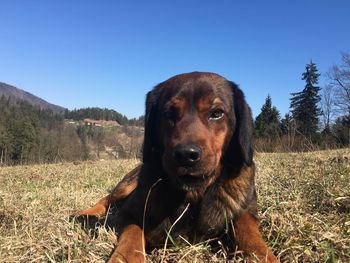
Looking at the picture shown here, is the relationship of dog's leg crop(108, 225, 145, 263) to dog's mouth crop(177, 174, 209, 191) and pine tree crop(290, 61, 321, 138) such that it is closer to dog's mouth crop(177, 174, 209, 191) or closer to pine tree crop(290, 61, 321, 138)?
dog's mouth crop(177, 174, 209, 191)

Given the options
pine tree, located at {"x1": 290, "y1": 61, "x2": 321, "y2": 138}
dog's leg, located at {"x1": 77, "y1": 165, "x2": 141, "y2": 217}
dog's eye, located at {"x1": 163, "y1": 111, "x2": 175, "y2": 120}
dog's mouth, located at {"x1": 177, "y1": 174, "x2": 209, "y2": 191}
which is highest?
pine tree, located at {"x1": 290, "y1": 61, "x2": 321, "y2": 138}

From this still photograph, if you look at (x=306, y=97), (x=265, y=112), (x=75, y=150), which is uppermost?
(x=306, y=97)

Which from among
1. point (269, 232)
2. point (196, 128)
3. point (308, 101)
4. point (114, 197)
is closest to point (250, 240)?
point (269, 232)

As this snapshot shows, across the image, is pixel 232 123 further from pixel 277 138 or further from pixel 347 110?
pixel 347 110

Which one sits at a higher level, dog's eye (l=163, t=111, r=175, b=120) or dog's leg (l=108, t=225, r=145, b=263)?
dog's eye (l=163, t=111, r=175, b=120)

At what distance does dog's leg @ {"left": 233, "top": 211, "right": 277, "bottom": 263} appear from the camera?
2488 millimetres

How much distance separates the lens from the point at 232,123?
3.53 meters

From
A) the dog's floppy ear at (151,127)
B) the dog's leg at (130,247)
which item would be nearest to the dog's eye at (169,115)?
the dog's floppy ear at (151,127)

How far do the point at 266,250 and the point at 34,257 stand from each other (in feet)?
5.36

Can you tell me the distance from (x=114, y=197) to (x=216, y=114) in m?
2.32

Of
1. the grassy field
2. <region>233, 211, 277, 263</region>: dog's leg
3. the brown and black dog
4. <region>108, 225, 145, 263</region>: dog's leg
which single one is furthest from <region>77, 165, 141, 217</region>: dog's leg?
<region>233, 211, 277, 263</region>: dog's leg

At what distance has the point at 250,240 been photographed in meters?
2.74

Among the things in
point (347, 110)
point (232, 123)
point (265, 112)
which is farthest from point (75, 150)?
point (232, 123)

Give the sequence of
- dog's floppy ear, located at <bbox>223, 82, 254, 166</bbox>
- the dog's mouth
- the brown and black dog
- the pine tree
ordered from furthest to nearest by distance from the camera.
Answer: the pine tree
dog's floppy ear, located at <bbox>223, 82, 254, 166</bbox>
the dog's mouth
the brown and black dog
